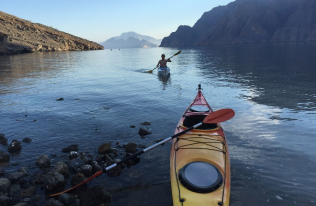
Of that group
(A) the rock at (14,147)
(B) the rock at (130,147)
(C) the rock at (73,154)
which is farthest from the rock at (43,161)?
(B) the rock at (130,147)

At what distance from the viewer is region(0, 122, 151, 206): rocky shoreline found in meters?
6.00

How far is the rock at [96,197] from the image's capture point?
19.5 ft

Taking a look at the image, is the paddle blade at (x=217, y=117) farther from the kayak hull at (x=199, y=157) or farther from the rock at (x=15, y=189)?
the rock at (x=15, y=189)

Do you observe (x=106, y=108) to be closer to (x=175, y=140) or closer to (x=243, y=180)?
(x=175, y=140)

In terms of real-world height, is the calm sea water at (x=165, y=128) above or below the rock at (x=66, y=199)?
above

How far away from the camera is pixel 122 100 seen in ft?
54.7

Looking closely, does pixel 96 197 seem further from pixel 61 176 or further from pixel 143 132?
pixel 143 132

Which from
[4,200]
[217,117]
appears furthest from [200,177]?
[4,200]

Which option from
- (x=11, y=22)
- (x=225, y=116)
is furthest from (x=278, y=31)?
(x=225, y=116)

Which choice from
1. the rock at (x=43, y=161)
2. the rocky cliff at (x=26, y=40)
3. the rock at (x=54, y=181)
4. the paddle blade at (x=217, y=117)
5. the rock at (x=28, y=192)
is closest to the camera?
the rock at (x=28, y=192)

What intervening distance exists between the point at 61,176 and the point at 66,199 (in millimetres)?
1019

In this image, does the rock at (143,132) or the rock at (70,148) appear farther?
the rock at (143,132)

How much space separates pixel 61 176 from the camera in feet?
22.1

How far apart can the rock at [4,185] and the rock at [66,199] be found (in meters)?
1.84
